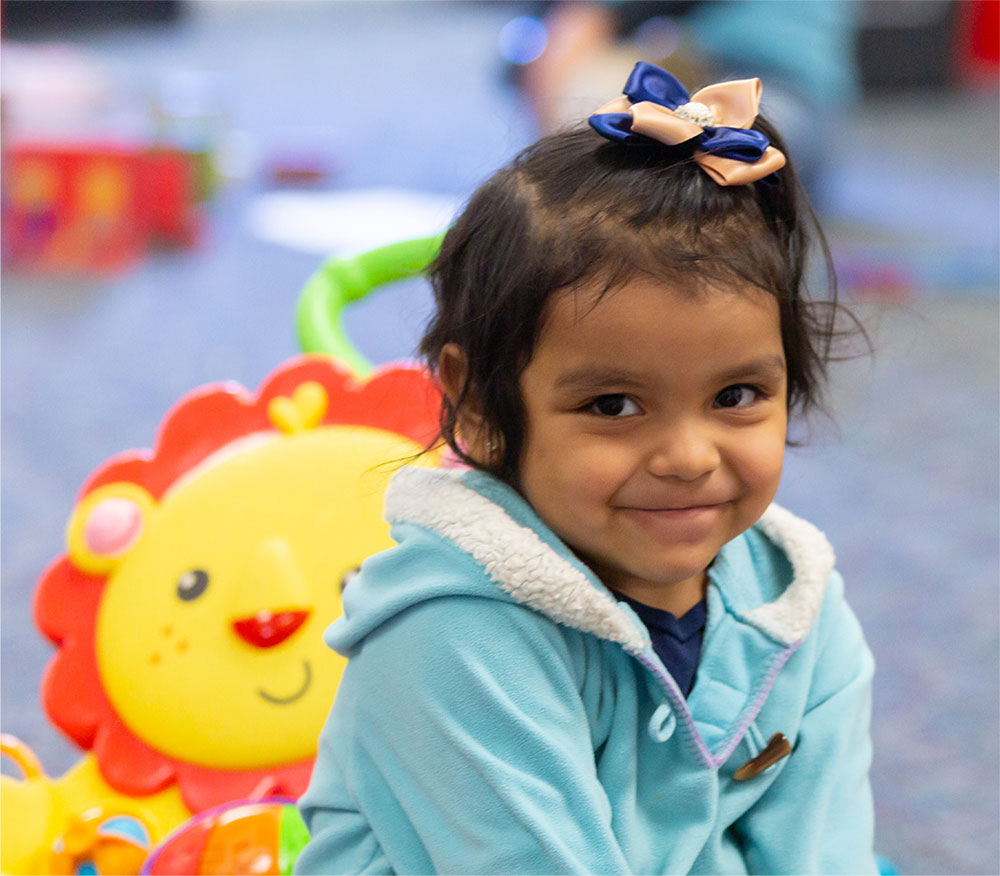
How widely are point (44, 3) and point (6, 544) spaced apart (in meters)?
3.64

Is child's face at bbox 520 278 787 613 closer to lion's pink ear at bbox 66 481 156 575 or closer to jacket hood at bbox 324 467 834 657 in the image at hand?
jacket hood at bbox 324 467 834 657

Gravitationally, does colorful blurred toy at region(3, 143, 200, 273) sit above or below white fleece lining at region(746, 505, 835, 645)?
below

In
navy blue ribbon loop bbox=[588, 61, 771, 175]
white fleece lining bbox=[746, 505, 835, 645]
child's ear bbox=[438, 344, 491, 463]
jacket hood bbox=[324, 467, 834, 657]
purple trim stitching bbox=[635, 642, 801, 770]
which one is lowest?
purple trim stitching bbox=[635, 642, 801, 770]

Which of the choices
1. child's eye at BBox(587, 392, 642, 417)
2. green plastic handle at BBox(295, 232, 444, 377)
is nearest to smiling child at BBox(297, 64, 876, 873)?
child's eye at BBox(587, 392, 642, 417)

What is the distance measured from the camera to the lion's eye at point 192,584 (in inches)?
34.9

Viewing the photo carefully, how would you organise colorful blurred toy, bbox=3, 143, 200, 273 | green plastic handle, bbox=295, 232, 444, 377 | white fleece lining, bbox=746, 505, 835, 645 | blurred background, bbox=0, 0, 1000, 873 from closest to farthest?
1. white fleece lining, bbox=746, 505, 835, 645
2. green plastic handle, bbox=295, 232, 444, 377
3. blurred background, bbox=0, 0, 1000, 873
4. colorful blurred toy, bbox=3, 143, 200, 273

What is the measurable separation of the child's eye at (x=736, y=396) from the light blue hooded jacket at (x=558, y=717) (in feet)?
0.33

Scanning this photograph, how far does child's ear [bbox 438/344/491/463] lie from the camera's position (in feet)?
2.16

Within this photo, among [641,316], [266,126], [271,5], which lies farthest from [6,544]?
[271,5]

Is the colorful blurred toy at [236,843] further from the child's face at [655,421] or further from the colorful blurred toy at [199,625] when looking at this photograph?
the child's face at [655,421]

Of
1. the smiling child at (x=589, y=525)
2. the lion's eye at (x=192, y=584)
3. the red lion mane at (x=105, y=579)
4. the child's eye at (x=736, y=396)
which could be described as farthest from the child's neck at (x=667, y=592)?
the lion's eye at (x=192, y=584)

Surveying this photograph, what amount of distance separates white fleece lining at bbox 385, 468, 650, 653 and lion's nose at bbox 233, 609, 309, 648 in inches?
9.3

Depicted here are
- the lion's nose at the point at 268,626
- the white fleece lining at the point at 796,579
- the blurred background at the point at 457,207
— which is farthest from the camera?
the blurred background at the point at 457,207

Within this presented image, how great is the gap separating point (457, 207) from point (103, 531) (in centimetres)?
36
